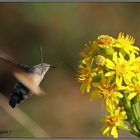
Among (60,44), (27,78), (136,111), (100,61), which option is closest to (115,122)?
(136,111)

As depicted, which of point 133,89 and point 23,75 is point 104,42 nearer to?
point 133,89

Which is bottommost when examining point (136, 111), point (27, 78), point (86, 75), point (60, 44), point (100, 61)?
point (60, 44)

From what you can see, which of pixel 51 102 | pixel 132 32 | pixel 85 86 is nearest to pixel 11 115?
pixel 51 102

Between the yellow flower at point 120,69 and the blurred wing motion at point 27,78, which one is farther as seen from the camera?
the blurred wing motion at point 27,78

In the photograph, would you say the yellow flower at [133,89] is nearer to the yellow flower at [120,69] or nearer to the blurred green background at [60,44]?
the yellow flower at [120,69]

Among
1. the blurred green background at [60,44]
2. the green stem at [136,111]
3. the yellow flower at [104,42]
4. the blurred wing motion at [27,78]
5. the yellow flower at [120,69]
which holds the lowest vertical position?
the blurred green background at [60,44]

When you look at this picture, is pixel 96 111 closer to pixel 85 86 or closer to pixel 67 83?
pixel 67 83

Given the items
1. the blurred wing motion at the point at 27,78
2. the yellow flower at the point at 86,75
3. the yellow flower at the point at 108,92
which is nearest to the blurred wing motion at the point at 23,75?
the blurred wing motion at the point at 27,78
